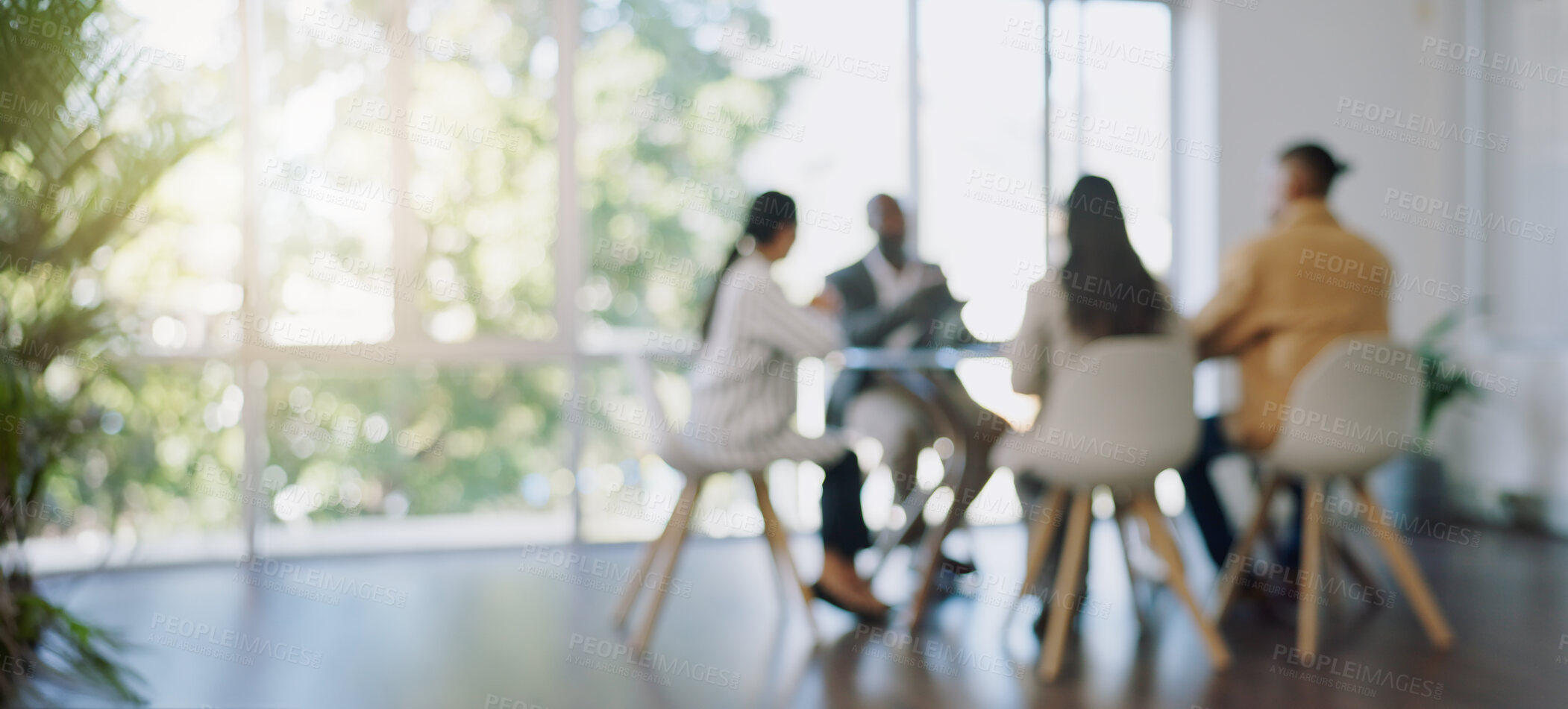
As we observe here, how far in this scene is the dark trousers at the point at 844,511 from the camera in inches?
124

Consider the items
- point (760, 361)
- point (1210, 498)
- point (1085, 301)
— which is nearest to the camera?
point (1085, 301)

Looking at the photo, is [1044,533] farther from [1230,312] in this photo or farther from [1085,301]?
[1230,312]

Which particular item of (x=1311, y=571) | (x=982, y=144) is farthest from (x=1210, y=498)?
(x=982, y=144)

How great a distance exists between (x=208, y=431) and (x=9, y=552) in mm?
1849

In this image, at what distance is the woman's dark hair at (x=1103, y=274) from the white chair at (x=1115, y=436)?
0.06 meters

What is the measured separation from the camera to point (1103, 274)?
2682mm

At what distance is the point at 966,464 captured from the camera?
3.19m

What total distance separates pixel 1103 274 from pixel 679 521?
1.27 m

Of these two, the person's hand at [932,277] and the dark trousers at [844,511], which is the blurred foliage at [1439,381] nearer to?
the person's hand at [932,277]

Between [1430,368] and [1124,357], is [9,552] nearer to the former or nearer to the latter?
[1124,357]

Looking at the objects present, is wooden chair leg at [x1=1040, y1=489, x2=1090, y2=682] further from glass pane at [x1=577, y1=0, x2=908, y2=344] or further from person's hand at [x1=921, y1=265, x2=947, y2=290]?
glass pane at [x1=577, y1=0, x2=908, y2=344]

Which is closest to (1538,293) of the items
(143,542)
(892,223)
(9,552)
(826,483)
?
(892,223)

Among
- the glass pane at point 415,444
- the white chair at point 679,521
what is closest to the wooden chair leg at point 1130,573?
the white chair at point 679,521

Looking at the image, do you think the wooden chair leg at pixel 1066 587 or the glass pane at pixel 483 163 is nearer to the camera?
the wooden chair leg at pixel 1066 587
